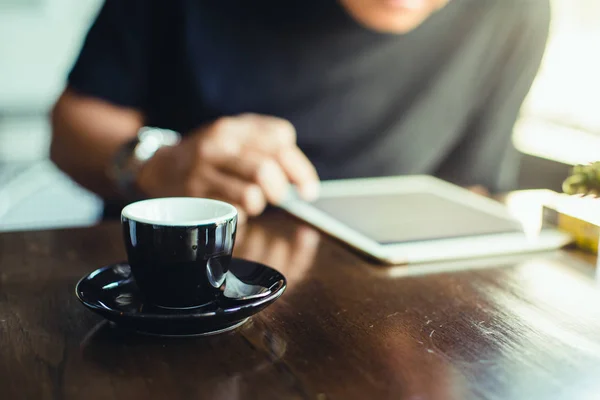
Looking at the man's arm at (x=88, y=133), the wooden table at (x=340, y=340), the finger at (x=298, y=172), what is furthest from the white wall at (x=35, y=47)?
the wooden table at (x=340, y=340)

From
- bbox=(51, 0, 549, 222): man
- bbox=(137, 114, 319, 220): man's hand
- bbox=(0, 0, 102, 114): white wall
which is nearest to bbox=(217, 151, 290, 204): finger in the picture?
bbox=(137, 114, 319, 220): man's hand

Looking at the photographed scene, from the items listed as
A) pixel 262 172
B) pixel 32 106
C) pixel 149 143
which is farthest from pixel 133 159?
pixel 32 106

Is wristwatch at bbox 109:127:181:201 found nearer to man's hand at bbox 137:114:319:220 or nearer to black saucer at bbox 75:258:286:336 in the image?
man's hand at bbox 137:114:319:220

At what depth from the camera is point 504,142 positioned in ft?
4.69

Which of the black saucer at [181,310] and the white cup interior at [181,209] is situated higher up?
the white cup interior at [181,209]

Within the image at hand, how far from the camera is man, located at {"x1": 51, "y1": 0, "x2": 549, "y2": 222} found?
3.96 ft

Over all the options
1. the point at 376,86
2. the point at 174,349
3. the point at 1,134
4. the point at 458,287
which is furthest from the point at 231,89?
the point at 1,134

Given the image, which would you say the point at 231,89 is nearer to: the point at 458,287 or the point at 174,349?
the point at 458,287

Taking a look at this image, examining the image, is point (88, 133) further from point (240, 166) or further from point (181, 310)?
point (181, 310)

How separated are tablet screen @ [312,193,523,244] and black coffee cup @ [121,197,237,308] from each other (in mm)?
266

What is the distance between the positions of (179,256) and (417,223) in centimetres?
40

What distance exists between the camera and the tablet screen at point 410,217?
74 centimetres

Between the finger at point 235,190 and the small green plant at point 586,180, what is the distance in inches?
15.0

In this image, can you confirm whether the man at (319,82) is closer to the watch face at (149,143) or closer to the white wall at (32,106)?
the watch face at (149,143)
